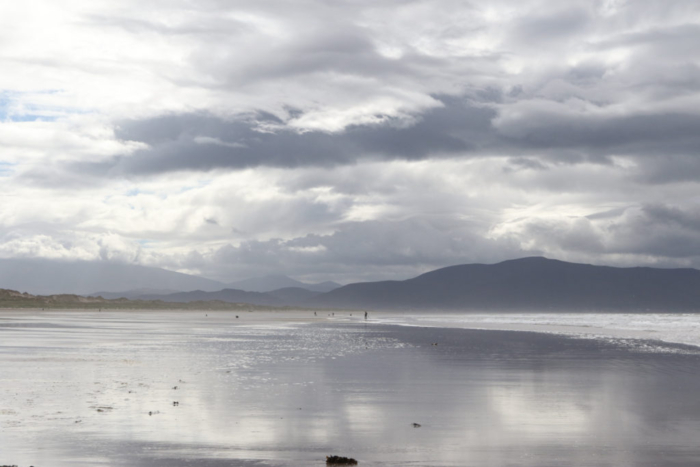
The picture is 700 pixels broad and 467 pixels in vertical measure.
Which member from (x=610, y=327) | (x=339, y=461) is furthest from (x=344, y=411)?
(x=610, y=327)

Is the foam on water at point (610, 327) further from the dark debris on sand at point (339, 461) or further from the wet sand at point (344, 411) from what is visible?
the dark debris on sand at point (339, 461)

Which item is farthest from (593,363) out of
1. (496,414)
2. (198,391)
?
(198,391)

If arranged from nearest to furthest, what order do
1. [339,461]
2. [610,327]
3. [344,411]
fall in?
[339,461]
[344,411]
[610,327]

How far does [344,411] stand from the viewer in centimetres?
1712

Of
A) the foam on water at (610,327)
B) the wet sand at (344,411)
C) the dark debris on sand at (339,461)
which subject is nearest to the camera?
the dark debris on sand at (339,461)

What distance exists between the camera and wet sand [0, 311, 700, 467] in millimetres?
12516

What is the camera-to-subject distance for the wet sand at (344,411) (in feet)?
41.1

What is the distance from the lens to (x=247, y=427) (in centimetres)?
1491

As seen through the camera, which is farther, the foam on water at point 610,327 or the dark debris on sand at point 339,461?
the foam on water at point 610,327

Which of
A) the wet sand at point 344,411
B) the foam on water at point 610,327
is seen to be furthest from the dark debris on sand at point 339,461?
the foam on water at point 610,327

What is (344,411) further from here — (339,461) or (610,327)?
(610,327)

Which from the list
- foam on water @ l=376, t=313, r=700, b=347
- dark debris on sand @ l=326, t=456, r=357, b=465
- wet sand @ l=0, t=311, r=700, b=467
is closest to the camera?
dark debris on sand @ l=326, t=456, r=357, b=465

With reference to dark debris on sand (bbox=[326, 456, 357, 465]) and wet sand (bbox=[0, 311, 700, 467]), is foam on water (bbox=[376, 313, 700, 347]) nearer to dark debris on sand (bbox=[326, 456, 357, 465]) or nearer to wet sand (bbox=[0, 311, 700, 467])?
wet sand (bbox=[0, 311, 700, 467])

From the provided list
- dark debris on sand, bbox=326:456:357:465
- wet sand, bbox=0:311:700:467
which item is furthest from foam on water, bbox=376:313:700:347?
dark debris on sand, bbox=326:456:357:465
